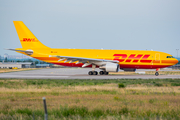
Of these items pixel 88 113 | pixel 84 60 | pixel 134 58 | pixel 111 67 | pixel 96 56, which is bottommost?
pixel 88 113

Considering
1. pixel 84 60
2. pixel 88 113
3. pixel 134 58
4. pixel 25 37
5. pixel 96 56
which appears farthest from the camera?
pixel 25 37

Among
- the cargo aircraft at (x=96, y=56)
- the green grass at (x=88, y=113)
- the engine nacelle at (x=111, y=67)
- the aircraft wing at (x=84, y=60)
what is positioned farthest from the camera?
the cargo aircraft at (x=96, y=56)

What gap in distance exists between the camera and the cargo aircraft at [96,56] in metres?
36.5

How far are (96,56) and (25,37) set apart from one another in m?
11.7

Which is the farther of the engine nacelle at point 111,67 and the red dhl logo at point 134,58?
the red dhl logo at point 134,58

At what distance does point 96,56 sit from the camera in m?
37.6

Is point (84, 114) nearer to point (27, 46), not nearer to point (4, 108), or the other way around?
point (4, 108)

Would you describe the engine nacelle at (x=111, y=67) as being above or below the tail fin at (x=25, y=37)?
below

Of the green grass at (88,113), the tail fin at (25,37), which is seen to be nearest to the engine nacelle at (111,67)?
the tail fin at (25,37)

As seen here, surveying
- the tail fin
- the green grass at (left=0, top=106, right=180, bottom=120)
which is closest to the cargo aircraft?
the tail fin

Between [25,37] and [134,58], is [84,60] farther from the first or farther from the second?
[25,37]

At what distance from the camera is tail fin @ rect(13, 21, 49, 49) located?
39.0 meters

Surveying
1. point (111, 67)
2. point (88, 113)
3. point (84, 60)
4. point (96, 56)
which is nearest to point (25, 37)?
point (84, 60)

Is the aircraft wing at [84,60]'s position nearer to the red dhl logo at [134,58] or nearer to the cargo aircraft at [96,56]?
the cargo aircraft at [96,56]
